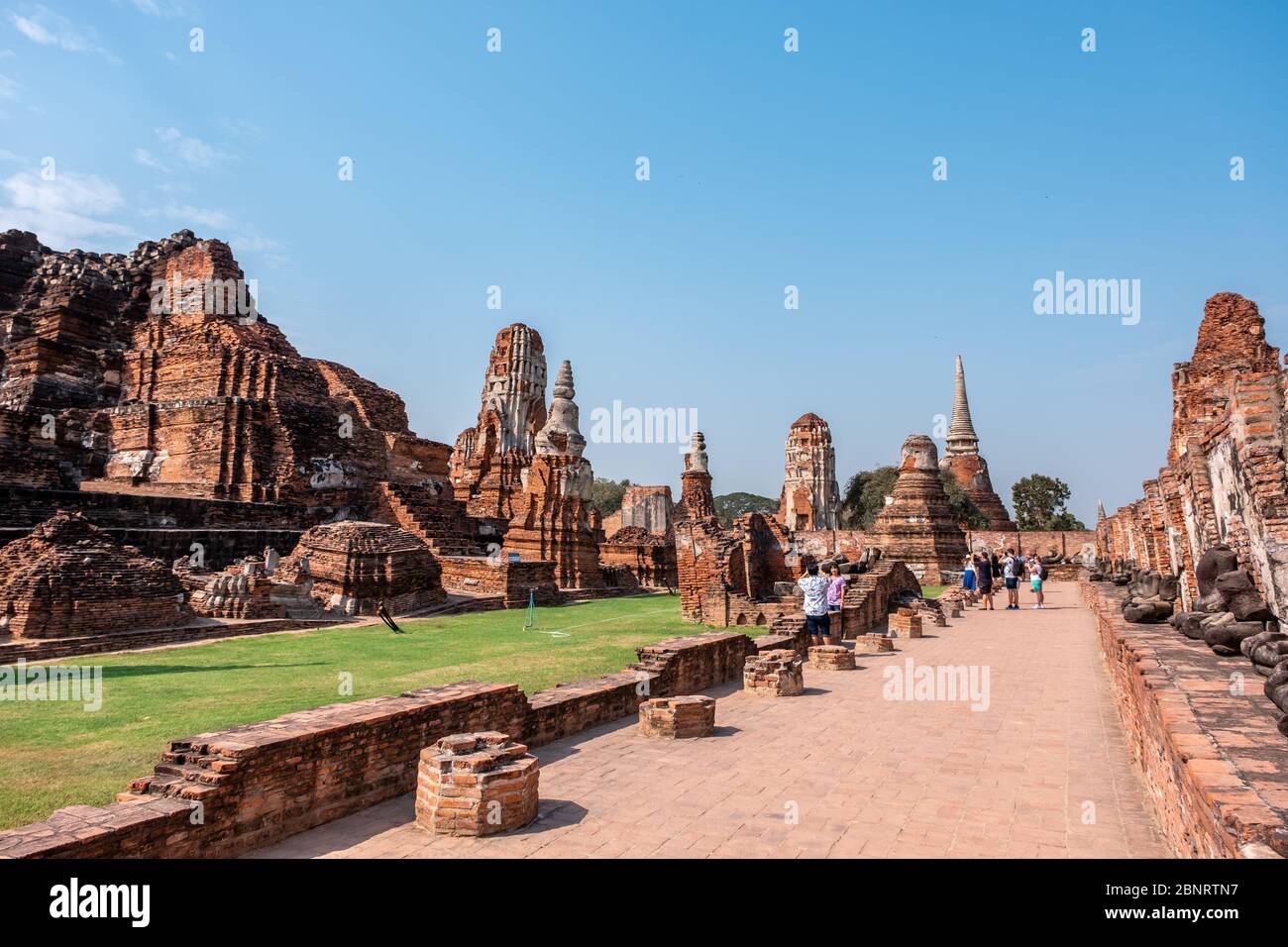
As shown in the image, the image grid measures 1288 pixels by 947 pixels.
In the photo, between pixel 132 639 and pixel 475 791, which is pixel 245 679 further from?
pixel 475 791

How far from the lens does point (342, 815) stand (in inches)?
161

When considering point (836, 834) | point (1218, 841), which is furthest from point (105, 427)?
point (1218, 841)

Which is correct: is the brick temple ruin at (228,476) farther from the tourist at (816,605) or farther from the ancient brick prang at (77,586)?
the tourist at (816,605)

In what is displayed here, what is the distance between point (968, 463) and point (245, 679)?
41699 millimetres

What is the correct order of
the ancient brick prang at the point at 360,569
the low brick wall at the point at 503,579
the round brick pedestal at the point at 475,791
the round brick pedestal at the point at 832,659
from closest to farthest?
the round brick pedestal at the point at 475,791 → the round brick pedestal at the point at 832,659 → the ancient brick prang at the point at 360,569 → the low brick wall at the point at 503,579

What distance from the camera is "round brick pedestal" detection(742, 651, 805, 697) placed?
7.36 metres

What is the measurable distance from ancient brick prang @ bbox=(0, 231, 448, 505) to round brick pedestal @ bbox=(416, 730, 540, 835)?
18.4 metres

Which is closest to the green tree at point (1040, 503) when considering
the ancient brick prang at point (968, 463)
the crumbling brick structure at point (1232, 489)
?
the ancient brick prang at point (968, 463)

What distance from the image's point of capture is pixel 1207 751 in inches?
121

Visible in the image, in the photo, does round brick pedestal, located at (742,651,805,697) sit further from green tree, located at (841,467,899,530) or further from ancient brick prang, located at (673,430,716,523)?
green tree, located at (841,467,899,530)

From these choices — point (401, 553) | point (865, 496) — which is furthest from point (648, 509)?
point (401, 553)

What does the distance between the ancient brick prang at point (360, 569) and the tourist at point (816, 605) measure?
732 centimetres

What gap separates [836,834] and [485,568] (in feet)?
45.2

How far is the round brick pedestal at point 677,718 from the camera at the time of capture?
5609mm
